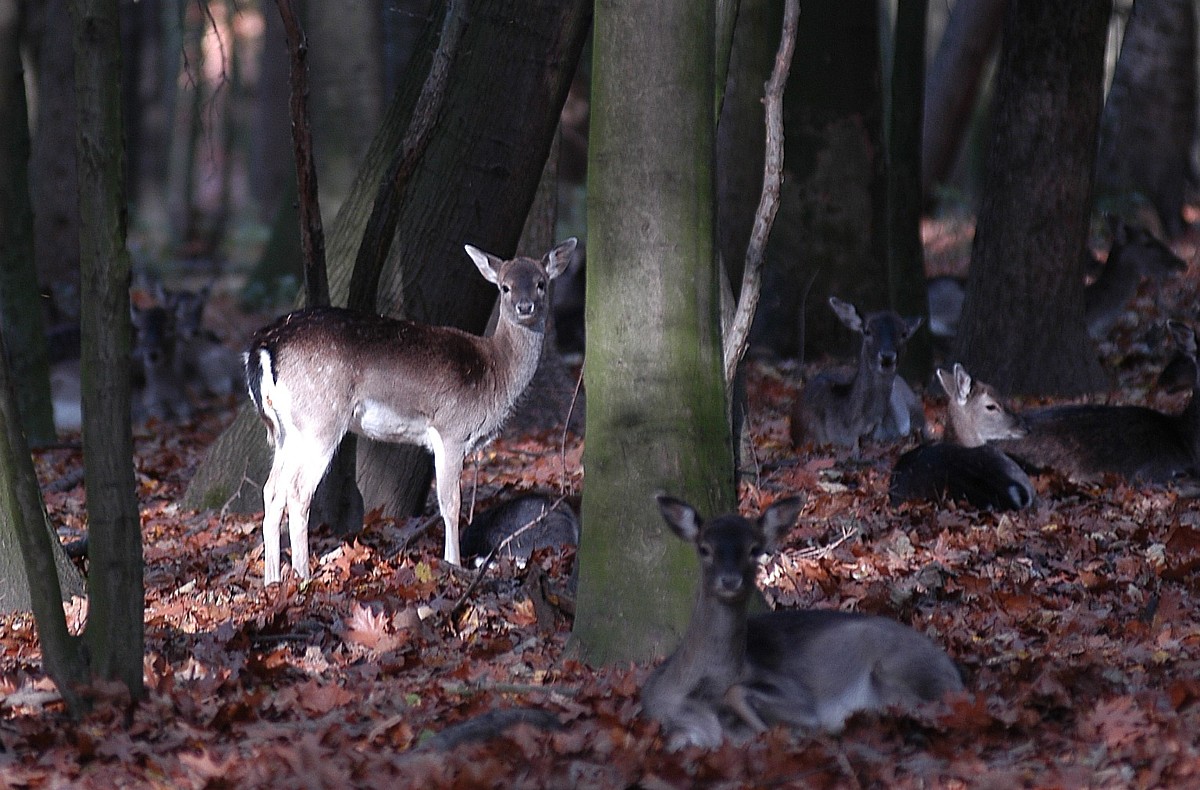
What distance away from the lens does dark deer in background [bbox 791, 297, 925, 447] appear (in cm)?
1242

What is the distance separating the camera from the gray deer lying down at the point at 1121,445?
1056 centimetres

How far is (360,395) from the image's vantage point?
912 cm

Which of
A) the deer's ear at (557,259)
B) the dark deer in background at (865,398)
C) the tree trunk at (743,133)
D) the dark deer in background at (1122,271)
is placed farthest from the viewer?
the dark deer in background at (1122,271)

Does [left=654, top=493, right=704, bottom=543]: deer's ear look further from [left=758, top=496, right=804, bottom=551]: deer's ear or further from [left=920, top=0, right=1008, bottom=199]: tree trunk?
[left=920, top=0, right=1008, bottom=199]: tree trunk

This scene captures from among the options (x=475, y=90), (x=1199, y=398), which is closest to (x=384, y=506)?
(x=475, y=90)

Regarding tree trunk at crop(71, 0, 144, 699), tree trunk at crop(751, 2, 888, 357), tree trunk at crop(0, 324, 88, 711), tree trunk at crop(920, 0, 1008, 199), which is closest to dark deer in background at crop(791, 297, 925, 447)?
tree trunk at crop(751, 2, 888, 357)

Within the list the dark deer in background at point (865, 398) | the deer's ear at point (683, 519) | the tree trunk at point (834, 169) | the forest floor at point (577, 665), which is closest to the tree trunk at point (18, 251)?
the forest floor at point (577, 665)

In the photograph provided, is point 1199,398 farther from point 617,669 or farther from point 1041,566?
point 617,669

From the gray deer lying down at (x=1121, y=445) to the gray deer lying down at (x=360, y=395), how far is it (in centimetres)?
381

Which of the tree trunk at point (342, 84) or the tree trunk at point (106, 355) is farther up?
the tree trunk at point (342, 84)

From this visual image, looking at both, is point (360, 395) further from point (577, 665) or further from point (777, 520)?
point (777, 520)

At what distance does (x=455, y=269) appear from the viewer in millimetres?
10016

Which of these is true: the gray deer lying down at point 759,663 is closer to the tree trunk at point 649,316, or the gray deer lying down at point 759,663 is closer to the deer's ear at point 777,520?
the deer's ear at point 777,520

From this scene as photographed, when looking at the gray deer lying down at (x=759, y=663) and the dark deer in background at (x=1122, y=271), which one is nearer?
the gray deer lying down at (x=759, y=663)
